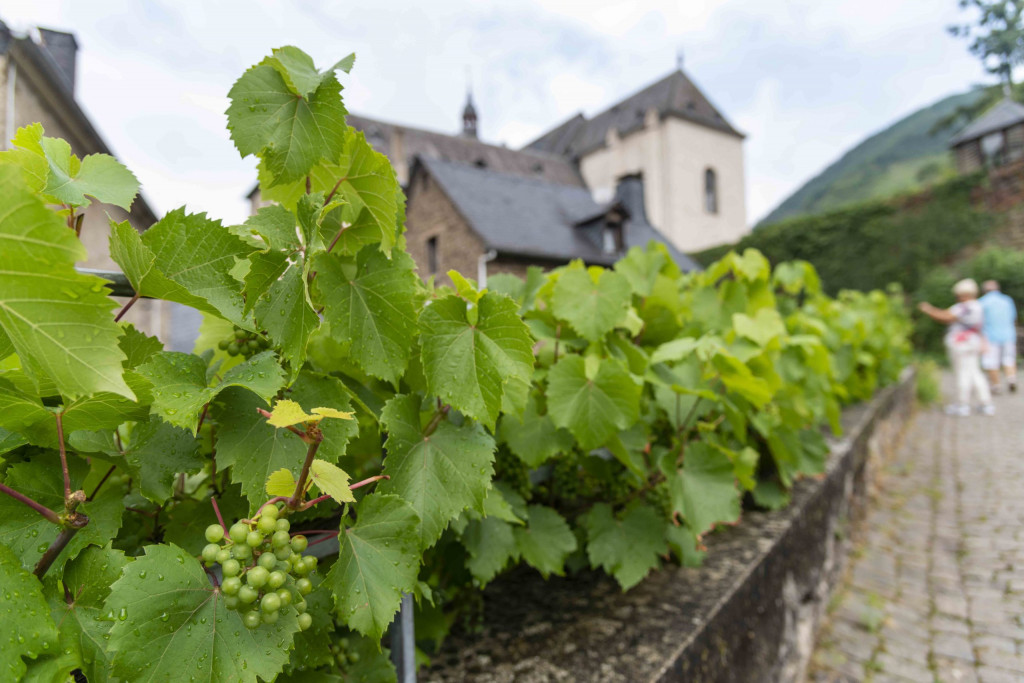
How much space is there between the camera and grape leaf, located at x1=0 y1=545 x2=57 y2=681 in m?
0.51

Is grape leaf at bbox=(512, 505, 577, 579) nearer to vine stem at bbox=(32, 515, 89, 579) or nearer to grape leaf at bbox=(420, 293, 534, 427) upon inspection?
grape leaf at bbox=(420, 293, 534, 427)

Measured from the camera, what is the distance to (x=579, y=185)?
1640 inches

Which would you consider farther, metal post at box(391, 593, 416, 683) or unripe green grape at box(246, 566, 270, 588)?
metal post at box(391, 593, 416, 683)

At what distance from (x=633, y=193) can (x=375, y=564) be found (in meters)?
27.7

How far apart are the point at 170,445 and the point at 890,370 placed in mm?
7583

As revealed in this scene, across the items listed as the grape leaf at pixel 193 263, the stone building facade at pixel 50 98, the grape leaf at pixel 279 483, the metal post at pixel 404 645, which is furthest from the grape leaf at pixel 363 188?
the stone building facade at pixel 50 98

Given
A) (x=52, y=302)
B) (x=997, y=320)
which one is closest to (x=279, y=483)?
(x=52, y=302)

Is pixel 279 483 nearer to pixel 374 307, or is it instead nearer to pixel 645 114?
pixel 374 307

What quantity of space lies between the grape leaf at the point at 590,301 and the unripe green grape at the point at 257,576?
2.89 feet

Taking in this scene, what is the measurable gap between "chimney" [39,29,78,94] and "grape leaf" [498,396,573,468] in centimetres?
1646

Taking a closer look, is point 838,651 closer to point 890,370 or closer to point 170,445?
point 170,445

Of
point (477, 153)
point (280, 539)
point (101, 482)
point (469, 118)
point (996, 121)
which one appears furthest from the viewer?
point (469, 118)

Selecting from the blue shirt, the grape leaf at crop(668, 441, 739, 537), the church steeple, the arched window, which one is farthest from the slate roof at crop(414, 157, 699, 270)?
the church steeple

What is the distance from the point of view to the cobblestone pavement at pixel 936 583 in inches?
97.9
